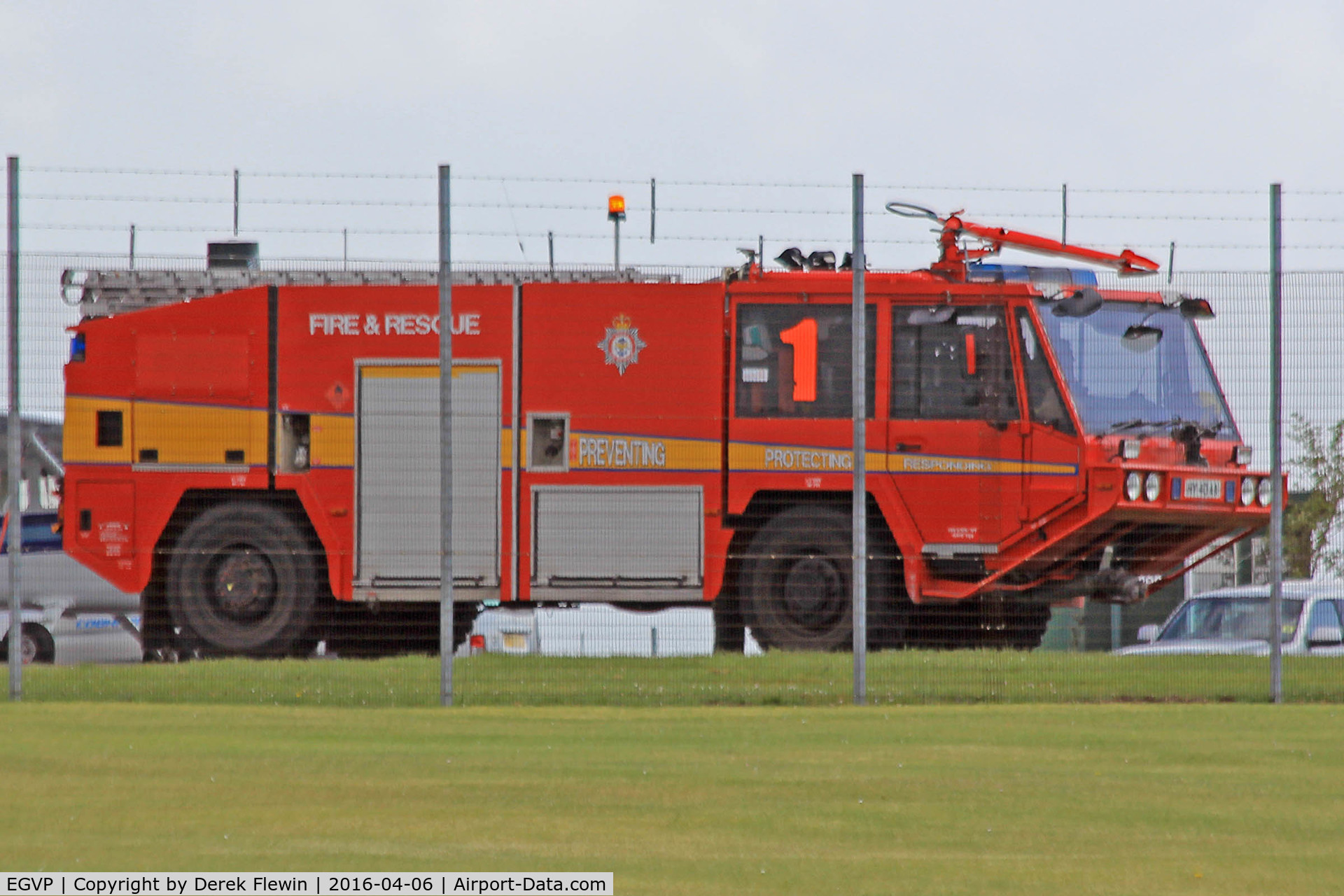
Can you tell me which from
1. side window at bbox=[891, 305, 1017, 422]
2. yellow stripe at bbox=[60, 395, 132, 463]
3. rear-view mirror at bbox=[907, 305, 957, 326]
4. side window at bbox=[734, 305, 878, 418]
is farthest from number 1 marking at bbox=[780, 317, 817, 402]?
yellow stripe at bbox=[60, 395, 132, 463]

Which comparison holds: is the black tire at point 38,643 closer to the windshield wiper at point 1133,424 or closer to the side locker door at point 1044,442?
the side locker door at point 1044,442

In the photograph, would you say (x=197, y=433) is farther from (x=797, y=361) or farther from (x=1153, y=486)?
(x=1153, y=486)

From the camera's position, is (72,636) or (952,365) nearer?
(952,365)

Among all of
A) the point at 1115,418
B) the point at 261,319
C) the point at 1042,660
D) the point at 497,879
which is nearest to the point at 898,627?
the point at 1042,660

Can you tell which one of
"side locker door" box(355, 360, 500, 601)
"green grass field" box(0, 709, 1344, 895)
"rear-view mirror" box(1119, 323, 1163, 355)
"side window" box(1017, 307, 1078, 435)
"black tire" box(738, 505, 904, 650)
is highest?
"rear-view mirror" box(1119, 323, 1163, 355)

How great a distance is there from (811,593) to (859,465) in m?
2.26

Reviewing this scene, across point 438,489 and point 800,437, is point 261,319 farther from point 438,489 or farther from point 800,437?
point 800,437

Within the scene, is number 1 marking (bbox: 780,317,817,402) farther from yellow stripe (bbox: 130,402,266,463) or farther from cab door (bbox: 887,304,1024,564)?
yellow stripe (bbox: 130,402,266,463)

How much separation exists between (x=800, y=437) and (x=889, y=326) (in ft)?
3.86

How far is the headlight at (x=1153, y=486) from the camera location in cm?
1397

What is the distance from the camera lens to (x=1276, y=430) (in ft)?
40.5

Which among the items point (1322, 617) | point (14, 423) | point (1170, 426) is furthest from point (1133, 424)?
point (14, 423)

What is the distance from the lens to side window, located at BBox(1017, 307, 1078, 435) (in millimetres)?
14234

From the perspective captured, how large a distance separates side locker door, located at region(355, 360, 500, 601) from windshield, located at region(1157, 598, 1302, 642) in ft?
23.4
